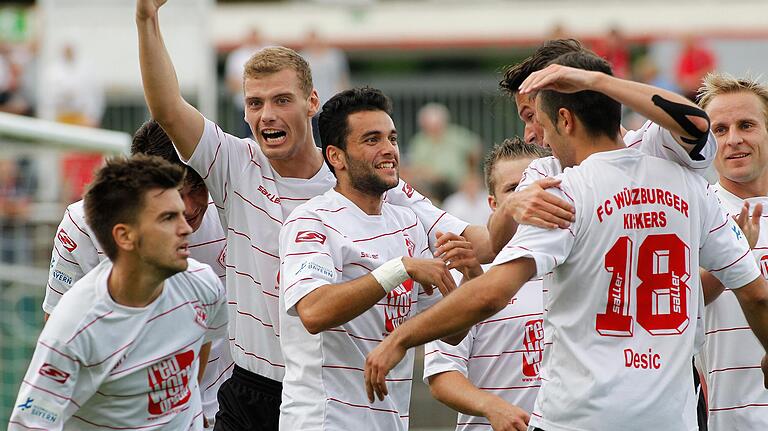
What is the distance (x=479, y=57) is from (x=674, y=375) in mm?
21360

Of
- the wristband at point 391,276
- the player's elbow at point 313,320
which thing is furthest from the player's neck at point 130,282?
the wristband at point 391,276

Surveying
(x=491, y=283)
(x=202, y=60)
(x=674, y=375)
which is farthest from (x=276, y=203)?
(x=202, y=60)

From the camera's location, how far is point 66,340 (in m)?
5.17

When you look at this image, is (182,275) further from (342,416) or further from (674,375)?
(674,375)

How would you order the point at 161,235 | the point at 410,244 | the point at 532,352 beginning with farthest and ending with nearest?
the point at 532,352 → the point at 410,244 → the point at 161,235

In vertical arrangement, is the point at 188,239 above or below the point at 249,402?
above

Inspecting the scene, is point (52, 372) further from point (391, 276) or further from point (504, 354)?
point (504, 354)

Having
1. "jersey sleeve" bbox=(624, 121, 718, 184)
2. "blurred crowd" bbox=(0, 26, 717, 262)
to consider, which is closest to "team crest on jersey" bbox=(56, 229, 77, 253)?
"jersey sleeve" bbox=(624, 121, 718, 184)

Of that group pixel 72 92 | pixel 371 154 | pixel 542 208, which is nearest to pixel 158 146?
pixel 371 154

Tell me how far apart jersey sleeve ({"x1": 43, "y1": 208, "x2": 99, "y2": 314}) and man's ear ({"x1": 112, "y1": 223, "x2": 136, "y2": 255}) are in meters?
0.97

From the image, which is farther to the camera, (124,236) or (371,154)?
(371,154)

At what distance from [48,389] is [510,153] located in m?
2.47

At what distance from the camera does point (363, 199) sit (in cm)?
586

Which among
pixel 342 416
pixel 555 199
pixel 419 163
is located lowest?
pixel 342 416
